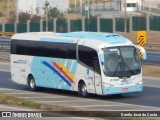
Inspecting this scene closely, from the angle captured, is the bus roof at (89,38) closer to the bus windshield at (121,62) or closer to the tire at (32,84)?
the bus windshield at (121,62)

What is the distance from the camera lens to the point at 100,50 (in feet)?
88.4

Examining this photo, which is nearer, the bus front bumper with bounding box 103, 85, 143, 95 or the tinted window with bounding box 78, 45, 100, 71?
the bus front bumper with bounding box 103, 85, 143, 95

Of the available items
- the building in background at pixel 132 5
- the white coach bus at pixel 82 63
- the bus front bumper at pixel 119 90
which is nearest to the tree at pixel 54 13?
the building in background at pixel 132 5

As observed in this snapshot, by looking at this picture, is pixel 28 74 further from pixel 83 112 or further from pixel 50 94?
pixel 83 112

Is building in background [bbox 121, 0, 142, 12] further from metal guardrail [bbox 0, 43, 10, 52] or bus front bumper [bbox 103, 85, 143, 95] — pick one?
bus front bumper [bbox 103, 85, 143, 95]

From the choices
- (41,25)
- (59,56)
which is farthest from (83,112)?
(41,25)

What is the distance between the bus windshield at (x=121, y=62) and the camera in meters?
26.9

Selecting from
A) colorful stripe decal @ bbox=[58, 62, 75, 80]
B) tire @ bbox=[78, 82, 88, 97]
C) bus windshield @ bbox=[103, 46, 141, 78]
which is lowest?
tire @ bbox=[78, 82, 88, 97]

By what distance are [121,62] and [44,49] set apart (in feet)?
16.3

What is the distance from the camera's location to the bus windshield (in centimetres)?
2689

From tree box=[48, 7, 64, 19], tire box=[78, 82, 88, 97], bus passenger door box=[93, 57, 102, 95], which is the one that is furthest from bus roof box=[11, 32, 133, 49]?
tree box=[48, 7, 64, 19]

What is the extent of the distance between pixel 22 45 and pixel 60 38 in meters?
3.15

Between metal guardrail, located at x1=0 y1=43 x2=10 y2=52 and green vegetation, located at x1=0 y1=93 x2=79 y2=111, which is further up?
green vegetation, located at x1=0 y1=93 x2=79 y2=111

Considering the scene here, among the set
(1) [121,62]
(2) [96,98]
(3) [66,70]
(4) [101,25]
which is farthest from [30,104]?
(4) [101,25]
